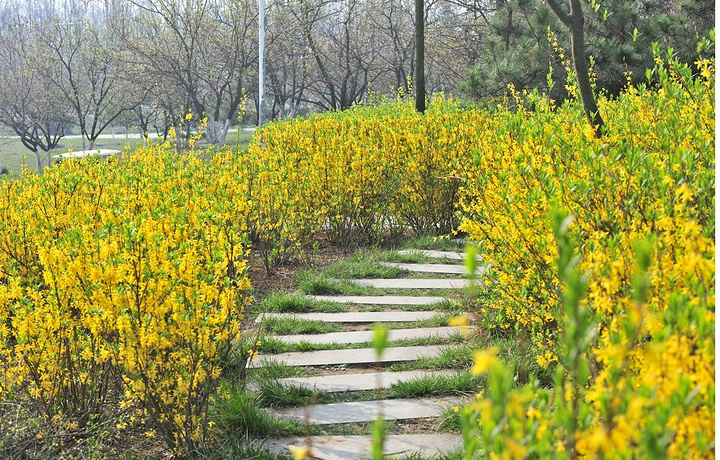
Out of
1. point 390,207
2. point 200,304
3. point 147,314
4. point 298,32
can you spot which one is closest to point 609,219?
point 200,304

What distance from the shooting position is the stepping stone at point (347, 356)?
4.14m

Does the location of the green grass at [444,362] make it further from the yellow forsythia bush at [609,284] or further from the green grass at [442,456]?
the green grass at [442,456]

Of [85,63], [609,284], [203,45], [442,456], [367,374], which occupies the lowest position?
[442,456]

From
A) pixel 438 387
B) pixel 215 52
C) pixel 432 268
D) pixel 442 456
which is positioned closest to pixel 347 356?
pixel 438 387

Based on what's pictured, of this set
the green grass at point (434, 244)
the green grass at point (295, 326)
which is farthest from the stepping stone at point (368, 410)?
the green grass at point (434, 244)

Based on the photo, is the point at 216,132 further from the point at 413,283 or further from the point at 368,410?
the point at 368,410

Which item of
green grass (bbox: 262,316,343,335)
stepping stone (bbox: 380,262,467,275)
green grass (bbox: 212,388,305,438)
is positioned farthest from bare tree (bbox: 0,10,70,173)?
green grass (bbox: 212,388,305,438)

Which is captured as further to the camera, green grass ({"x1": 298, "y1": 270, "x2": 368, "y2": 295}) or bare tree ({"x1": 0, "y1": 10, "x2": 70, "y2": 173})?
bare tree ({"x1": 0, "y1": 10, "x2": 70, "y2": 173})

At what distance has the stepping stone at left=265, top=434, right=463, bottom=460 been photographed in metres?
3.10

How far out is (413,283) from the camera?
566cm

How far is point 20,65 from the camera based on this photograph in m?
25.3

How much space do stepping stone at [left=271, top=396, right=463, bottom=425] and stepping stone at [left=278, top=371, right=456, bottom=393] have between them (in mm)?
165

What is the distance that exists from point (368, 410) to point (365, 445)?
Result: 43 cm

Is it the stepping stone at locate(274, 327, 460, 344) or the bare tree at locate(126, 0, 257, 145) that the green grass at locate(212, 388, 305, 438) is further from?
the bare tree at locate(126, 0, 257, 145)
